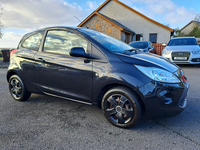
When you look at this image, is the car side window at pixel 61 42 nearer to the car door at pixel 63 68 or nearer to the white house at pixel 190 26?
the car door at pixel 63 68

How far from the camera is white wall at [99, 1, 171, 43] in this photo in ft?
62.9

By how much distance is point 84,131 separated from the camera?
7.34 feet

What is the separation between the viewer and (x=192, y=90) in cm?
402

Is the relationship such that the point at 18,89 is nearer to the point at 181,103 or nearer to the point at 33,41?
the point at 33,41

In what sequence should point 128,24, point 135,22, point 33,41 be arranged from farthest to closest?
1. point 128,24
2. point 135,22
3. point 33,41

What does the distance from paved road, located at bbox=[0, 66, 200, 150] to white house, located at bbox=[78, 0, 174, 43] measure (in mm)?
15323

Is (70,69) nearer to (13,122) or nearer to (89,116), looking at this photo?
(89,116)

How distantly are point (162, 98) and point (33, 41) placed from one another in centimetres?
276

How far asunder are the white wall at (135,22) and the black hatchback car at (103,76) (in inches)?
730

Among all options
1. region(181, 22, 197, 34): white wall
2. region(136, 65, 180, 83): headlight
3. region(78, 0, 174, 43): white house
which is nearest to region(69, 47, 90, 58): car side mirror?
region(136, 65, 180, 83): headlight

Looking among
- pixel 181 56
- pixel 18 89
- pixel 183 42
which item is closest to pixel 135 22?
pixel 183 42


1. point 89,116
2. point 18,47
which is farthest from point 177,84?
point 18,47

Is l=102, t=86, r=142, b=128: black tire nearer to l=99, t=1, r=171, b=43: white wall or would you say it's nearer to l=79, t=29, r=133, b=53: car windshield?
l=79, t=29, r=133, b=53: car windshield

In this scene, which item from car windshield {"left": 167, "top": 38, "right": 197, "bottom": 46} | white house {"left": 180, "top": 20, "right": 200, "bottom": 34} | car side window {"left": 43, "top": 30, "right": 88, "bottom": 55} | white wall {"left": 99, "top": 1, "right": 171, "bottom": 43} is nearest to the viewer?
car side window {"left": 43, "top": 30, "right": 88, "bottom": 55}
